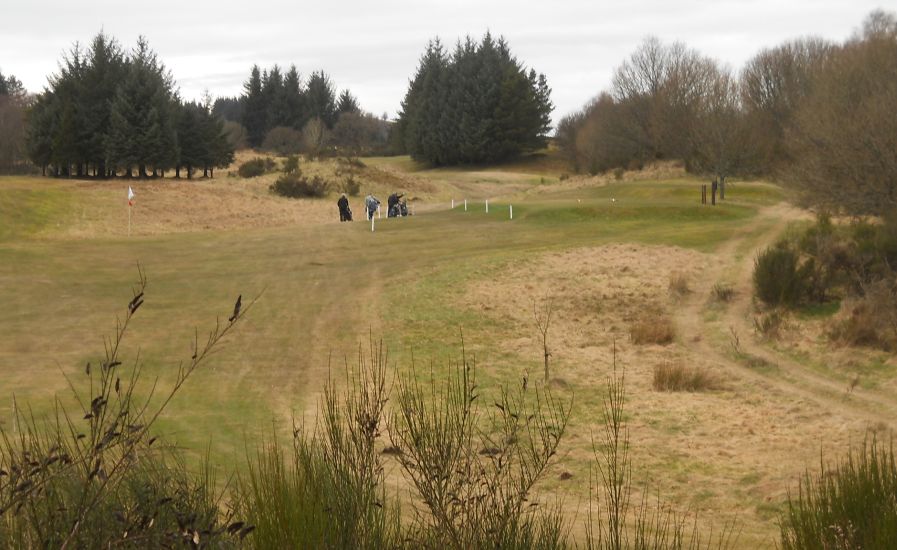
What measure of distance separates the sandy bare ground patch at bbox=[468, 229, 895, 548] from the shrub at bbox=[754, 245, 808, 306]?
23.5 inches

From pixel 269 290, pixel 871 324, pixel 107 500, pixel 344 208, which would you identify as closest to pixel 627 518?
pixel 107 500

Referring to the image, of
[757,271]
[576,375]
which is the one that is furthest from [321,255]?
[576,375]

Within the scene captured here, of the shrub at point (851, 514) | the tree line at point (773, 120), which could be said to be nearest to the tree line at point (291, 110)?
the tree line at point (773, 120)

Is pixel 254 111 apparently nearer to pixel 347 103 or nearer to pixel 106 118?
pixel 347 103

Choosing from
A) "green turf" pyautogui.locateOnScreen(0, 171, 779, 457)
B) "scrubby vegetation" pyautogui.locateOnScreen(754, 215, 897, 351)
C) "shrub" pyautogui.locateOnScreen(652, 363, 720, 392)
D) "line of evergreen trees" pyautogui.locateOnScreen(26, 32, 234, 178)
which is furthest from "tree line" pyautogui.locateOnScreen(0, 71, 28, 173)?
"shrub" pyautogui.locateOnScreen(652, 363, 720, 392)

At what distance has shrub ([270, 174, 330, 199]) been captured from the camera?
55000 mm

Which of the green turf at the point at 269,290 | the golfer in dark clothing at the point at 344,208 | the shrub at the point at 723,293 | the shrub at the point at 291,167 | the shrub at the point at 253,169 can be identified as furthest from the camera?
the shrub at the point at 253,169

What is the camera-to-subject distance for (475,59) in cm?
9544

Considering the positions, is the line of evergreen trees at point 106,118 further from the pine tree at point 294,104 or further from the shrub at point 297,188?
the pine tree at point 294,104

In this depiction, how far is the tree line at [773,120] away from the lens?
2733cm

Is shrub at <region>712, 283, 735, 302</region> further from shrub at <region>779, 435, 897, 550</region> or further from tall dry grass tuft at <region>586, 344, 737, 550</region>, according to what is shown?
shrub at <region>779, 435, 897, 550</region>

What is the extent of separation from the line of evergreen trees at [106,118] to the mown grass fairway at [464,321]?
1544 centimetres

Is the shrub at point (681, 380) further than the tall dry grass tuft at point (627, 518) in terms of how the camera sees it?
Yes

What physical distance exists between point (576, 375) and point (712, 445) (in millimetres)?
4000
